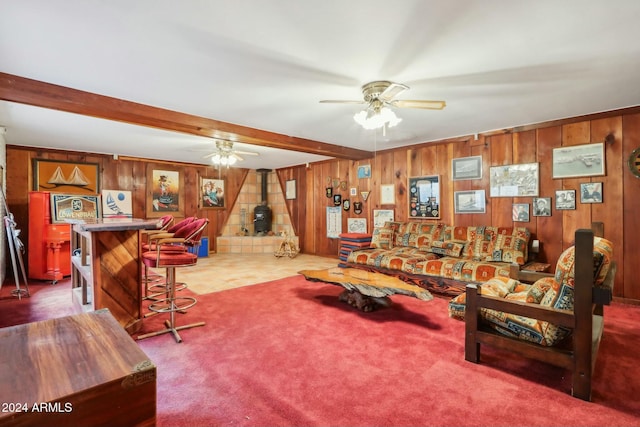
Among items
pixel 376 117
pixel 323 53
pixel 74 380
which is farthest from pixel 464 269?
pixel 74 380

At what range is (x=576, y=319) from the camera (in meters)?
1.90

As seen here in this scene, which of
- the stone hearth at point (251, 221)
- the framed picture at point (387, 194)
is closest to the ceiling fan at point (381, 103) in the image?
the framed picture at point (387, 194)

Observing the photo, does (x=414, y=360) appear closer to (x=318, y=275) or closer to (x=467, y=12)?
(x=318, y=275)

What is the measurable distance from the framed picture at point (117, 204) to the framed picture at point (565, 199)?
766cm

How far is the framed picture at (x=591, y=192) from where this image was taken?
12.7 ft

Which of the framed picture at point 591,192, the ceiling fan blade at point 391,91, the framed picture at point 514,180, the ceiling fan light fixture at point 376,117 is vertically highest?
the ceiling fan blade at point 391,91

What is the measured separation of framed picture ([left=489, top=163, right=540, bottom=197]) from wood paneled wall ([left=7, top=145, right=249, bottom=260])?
241 inches

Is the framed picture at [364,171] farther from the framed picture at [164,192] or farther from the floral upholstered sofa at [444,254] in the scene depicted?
the framed picture at [164,192]

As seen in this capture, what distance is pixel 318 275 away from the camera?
3.70 meters

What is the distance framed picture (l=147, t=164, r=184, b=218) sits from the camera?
712cm

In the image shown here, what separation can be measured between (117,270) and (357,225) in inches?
183

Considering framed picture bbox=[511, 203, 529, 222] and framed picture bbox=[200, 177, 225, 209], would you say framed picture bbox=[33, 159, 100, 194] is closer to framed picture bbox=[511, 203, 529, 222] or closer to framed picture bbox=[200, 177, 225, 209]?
framed picture bbox=[200, 177, 225, 209]

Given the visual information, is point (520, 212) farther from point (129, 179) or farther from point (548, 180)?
point (129, 179)

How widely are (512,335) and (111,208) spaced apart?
724 cm
